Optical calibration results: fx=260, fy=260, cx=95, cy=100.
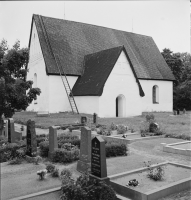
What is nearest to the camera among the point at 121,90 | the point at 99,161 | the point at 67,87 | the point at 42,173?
the point at 99,161

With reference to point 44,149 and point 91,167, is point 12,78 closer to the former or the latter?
point 44,149

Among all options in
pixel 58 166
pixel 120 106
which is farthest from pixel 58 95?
pixel 58 166

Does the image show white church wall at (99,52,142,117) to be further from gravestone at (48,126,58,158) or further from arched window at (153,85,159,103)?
gravestone at (48,126,58,158)

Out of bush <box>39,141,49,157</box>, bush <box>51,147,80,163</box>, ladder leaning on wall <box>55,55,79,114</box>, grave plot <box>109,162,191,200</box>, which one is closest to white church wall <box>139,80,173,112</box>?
ladder leaning on wall <box>55,55,79,114</box>

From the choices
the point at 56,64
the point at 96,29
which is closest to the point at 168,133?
the point at 56,64

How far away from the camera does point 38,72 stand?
2906 centimetres

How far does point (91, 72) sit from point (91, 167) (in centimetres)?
2030

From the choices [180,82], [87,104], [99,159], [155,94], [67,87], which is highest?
[180,82]

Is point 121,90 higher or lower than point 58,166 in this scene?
higher

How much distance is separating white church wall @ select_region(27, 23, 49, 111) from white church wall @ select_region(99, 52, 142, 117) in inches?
261

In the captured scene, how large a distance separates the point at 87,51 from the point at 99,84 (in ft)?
25.6

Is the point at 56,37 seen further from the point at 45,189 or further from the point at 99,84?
the point at 45,189

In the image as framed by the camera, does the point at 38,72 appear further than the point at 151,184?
Yes

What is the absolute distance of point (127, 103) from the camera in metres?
25.7
